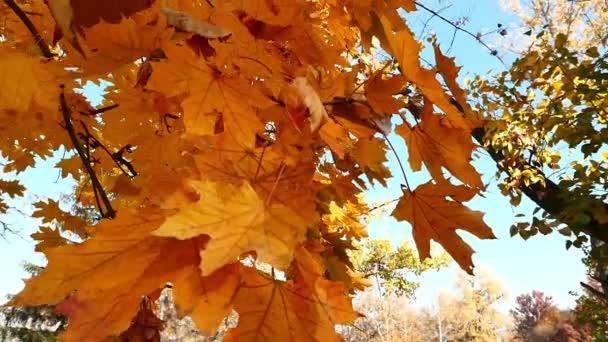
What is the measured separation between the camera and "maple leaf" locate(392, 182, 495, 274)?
699mm

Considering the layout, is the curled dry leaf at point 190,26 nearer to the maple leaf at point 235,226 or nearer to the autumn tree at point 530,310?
the maple leaf at point 235,226

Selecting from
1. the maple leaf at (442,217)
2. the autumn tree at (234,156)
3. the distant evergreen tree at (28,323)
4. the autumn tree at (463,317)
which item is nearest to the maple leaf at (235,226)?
the autumn tree at (234,156)

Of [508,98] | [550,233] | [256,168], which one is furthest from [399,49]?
[508,98]

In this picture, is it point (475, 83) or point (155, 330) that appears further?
point (475, 83)

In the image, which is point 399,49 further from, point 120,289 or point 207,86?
point 120,289

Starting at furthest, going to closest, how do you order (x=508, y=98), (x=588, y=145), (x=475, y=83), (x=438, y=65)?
(x=475, y=83)
(x=508, y=98)
(x=588, y=145)
(x=438, y=65)

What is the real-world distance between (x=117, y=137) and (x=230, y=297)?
2.50 feet

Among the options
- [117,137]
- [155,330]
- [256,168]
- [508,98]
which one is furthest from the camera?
[508,98]

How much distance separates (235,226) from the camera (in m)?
0.47

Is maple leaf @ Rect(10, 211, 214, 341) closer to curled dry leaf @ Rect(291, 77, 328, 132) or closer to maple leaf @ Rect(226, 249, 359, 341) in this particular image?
maple leaf @ Rect(226, 249, 359, 341)

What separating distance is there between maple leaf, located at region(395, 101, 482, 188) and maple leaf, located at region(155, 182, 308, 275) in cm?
36

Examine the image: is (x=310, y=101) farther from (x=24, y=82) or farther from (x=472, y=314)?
(x=472, y=314)

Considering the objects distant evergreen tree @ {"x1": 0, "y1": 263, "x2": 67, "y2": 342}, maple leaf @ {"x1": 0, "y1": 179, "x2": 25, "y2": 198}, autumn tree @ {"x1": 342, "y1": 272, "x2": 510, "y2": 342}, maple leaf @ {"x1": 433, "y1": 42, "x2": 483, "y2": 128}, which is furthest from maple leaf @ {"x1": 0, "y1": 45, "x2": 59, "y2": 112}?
autumn tree @ {"x1": 342, "y1": 272, "x2": 510, "y2": 342}

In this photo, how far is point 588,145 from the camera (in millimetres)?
2521
